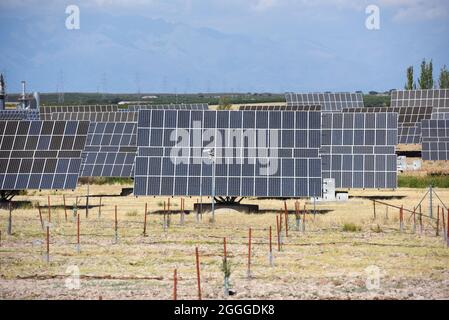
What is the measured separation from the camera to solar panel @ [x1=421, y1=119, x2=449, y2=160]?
7156cm

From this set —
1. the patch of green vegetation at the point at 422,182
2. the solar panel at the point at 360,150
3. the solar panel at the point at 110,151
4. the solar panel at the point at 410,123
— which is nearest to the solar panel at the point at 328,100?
the solar panel at the point at 410,123

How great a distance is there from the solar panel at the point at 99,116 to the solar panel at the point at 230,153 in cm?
4785

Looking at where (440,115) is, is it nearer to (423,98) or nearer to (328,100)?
(423,98)

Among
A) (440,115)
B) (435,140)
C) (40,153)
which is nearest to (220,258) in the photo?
(40,153)

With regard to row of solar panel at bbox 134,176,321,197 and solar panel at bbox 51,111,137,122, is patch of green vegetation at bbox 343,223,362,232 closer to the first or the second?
row of solar panel at bbox 134,176,321,197

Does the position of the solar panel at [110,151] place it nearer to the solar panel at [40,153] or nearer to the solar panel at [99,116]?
the solar panel at [40,153]

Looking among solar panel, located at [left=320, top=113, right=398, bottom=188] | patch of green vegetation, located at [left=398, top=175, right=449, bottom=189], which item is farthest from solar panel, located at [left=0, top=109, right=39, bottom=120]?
solar panel, located at [left=320, top=113, right=398, bottom=188]

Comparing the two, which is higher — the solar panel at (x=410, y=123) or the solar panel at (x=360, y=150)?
the solar panel at (x=410, y=123)

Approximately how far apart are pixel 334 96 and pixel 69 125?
6785 cm

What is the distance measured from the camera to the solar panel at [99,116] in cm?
9862

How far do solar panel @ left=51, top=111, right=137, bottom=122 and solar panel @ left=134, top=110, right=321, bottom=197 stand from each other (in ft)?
157
